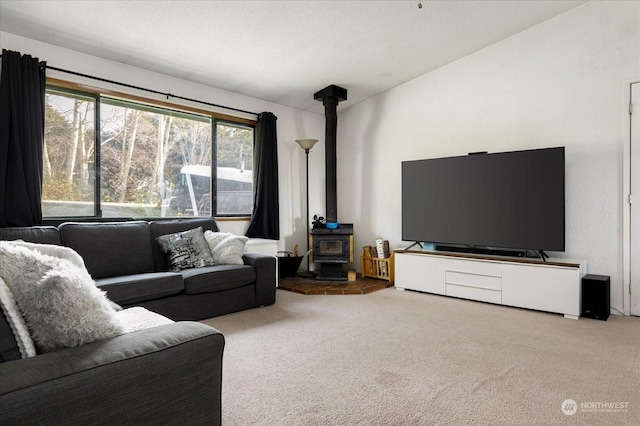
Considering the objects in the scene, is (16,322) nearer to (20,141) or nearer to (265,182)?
(20,141)

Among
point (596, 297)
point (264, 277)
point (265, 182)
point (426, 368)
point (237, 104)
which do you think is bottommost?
point (426, 368)

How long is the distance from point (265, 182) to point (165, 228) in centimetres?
155

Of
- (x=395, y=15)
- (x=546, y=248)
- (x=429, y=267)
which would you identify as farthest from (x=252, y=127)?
(x=546, y=248)

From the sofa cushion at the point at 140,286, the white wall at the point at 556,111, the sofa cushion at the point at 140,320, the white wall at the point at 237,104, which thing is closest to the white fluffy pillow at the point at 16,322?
the sofa cushion at the point at 140,320

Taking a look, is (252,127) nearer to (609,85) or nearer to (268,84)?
(268,84)

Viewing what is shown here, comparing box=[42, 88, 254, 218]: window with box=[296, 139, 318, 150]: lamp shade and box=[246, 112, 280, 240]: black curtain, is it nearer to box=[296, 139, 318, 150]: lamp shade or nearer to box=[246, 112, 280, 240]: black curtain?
box=[246, 112, 280, 240]: black curtain

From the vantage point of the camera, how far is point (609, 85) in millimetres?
3301

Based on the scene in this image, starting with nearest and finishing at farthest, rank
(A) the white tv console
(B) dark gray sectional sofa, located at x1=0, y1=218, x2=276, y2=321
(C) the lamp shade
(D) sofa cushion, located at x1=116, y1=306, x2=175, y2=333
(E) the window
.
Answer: (D) sofa cushion, located at x1=116, y1=306, x2=175, y2=333, (B) dark gray sectional sofa, located at x1=0, y1=218, x2=276, y2=321, (A) the white tv console, (E) the window, (C) the lamp shade

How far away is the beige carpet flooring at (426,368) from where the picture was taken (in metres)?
1.65

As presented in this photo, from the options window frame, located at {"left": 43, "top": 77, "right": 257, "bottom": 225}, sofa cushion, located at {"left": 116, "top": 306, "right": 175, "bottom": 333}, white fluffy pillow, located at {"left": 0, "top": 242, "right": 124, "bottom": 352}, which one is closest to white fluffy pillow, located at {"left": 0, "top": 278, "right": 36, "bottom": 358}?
white fluffy pillow, located at {"left": 0, "top": 242, "right": 124, "bottom": 352}

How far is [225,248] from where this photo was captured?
3.49 meters

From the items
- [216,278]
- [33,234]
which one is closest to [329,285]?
[216,278]

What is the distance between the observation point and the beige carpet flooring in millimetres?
1646

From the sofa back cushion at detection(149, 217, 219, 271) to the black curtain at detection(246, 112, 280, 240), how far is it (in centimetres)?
88
